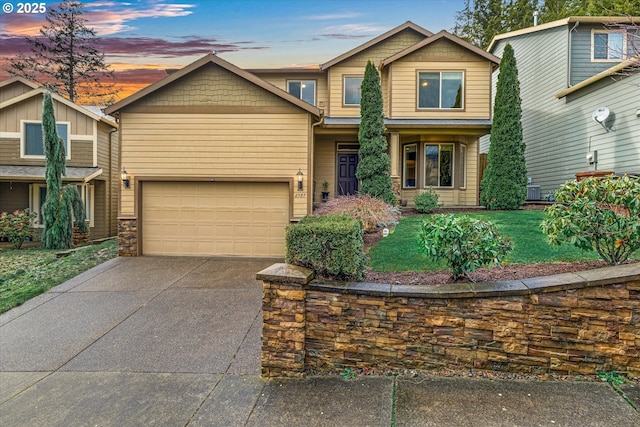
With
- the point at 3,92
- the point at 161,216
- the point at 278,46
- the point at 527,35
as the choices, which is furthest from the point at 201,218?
the point at 527,35

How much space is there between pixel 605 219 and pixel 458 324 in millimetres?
2133

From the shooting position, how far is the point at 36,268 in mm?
9289

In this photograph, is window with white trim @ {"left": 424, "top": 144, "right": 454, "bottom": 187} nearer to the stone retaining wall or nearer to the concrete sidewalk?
the concrete sidewalk

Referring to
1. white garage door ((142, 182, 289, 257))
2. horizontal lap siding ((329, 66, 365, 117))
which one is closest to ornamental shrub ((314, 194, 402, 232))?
white garage door ((142, 182, 289, 257))

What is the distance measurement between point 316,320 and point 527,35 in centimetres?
1689

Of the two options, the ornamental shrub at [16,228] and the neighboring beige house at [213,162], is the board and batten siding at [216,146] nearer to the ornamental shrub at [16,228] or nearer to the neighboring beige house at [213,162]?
the neighboring beige house at [213,162]

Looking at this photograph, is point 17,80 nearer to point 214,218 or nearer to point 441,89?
point 214,218

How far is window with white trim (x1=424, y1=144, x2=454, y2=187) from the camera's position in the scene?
46.9 feet

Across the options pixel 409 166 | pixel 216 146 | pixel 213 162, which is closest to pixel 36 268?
pixel 213 162

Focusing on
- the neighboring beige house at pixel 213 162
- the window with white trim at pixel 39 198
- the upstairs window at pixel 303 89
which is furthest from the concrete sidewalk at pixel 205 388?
the upstairs window at pixel 303 89

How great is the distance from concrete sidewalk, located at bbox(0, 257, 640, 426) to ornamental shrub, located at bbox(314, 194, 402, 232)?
4.41 meters

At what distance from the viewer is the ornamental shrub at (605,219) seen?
13.4ft

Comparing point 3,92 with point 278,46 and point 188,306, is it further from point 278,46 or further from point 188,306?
point 188,306

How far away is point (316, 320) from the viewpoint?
4.00m
